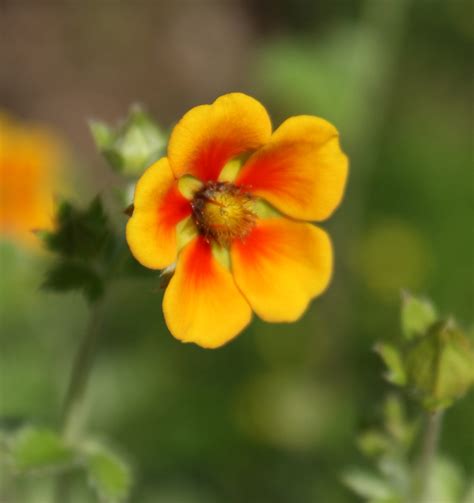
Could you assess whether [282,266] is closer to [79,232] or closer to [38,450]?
[79,232]

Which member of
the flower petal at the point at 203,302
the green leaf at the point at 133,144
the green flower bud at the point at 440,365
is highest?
the green leaf at the point at 133,144

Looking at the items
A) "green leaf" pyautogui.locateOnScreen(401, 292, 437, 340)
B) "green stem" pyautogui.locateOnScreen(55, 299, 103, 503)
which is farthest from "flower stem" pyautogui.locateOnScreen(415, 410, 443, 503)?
"green stem" pyautogui.locateOnScreen(55, 299, 103, 503)

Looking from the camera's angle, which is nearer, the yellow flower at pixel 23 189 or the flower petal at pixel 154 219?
the flower petal at pixel 154 219

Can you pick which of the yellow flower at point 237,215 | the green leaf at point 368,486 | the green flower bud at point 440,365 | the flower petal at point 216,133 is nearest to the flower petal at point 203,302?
the yellow flower at point 237,215

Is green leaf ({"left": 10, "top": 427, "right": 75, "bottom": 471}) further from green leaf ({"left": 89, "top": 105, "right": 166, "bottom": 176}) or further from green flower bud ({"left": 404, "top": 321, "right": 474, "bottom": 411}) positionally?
green flower bud ({"left": 404, "top": 321, "right": 474, "bottom": 411})

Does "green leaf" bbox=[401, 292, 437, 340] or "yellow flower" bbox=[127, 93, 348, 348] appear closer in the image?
"yellow flower" bbox=[127, 93, 348, 348]

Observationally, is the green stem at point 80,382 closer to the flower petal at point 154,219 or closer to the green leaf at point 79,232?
the green leaf at point 79,232

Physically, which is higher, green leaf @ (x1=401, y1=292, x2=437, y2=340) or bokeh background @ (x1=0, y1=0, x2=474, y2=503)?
bokeh background @ (x1=0, y1=0, x2=474, y2=503)
